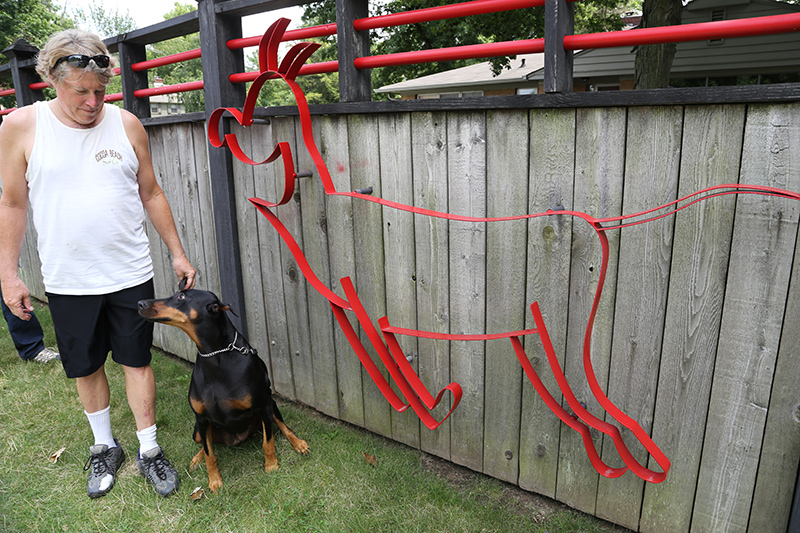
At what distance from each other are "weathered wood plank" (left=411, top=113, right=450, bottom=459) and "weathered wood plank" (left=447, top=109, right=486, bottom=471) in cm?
4

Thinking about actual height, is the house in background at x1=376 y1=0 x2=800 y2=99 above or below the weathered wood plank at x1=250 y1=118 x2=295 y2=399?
above

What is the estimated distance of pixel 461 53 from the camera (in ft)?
7.04

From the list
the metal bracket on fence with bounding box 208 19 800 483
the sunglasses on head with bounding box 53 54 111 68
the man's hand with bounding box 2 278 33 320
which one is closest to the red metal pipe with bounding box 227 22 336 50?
→ the metal bracket on fence with bounding box 208 19 800 483

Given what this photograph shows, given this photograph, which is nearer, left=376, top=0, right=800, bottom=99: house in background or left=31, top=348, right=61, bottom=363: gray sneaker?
left=31, top=348, right=61, bottom=363: gray sneaker

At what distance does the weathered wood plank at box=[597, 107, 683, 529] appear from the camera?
5.96ft

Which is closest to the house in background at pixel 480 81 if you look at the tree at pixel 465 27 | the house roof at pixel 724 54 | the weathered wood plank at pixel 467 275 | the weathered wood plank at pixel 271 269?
the tree at pixel 465 27

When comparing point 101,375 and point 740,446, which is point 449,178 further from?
point 101,375

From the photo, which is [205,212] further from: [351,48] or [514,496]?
[514,496]

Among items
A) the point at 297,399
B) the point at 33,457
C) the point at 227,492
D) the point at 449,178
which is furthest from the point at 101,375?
the point at 449,178

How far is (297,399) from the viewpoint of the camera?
11.0ft

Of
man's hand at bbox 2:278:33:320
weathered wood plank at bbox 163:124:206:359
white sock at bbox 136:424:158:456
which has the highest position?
weathered wood plank at bbox 163:124:206:359

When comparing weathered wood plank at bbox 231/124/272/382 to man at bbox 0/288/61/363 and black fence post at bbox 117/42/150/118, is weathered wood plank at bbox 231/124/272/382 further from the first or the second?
man at bbox 0/288/61/363

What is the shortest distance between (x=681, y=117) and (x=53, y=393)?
3887mm

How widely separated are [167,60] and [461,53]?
2103mm
